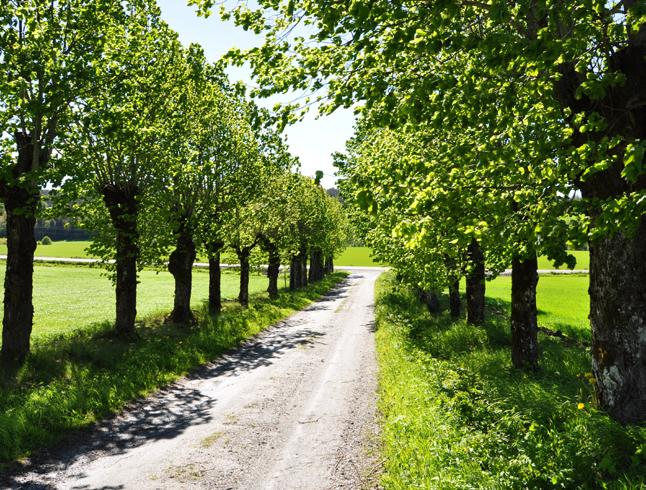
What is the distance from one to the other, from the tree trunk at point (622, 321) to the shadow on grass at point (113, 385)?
9068 millimetres

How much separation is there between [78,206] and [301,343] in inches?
441

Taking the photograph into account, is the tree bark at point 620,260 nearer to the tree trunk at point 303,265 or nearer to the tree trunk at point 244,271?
the tree trunk at point 244,271

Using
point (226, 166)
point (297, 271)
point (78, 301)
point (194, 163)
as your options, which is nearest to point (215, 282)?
point (226, 166)

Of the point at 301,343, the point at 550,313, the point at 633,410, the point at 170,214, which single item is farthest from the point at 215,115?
the point at 550,313

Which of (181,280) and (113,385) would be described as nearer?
(113,385)

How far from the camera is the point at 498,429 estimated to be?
26.2 feet

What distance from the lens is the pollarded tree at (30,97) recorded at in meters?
12.9

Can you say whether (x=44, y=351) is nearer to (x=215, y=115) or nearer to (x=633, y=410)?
(x=215, y=115)

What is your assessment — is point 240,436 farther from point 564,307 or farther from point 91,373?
point 564,307

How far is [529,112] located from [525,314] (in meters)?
7.40

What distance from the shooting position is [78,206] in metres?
17.4

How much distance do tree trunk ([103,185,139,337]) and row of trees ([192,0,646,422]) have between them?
40.8 ft

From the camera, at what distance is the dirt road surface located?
27.5 ft

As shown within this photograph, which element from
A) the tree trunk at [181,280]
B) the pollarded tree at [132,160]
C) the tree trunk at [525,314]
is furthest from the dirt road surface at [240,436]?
the tree trunk at [181,280]
